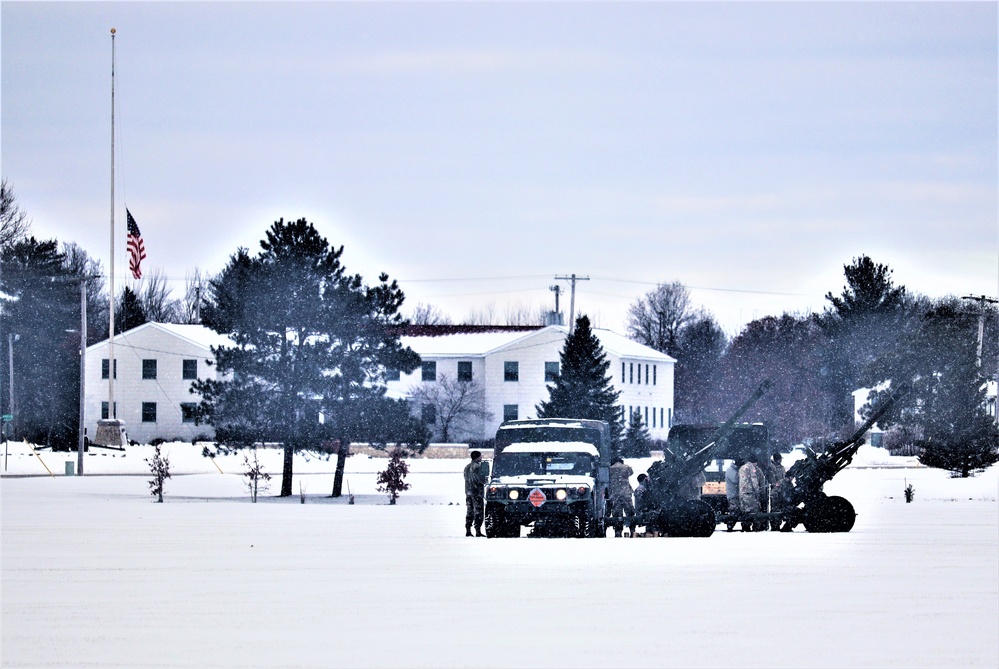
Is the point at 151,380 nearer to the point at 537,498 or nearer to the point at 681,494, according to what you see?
the point at 681,494

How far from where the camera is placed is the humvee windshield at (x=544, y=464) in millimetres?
28766

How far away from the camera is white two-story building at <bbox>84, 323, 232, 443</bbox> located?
9788 centimetres

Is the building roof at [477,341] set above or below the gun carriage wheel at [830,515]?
above

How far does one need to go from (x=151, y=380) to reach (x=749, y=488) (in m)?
74.9

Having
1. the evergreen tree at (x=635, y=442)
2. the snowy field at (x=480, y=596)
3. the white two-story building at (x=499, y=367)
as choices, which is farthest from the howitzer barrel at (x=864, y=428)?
the white two-story building at (x=499, y=367)

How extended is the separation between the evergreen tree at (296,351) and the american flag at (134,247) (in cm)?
1663

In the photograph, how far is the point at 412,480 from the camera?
6281cm

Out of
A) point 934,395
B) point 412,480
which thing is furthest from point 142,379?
point 934,395

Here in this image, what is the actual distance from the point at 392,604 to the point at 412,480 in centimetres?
4591

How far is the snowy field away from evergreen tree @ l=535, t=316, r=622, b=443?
4294cm

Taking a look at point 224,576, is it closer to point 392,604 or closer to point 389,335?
point 392,604

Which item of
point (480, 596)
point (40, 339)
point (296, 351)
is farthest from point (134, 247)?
point (480, 596)

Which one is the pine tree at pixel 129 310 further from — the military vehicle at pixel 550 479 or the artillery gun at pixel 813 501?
the artillery gun at pixel 813 501

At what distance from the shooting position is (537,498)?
2781 cm
